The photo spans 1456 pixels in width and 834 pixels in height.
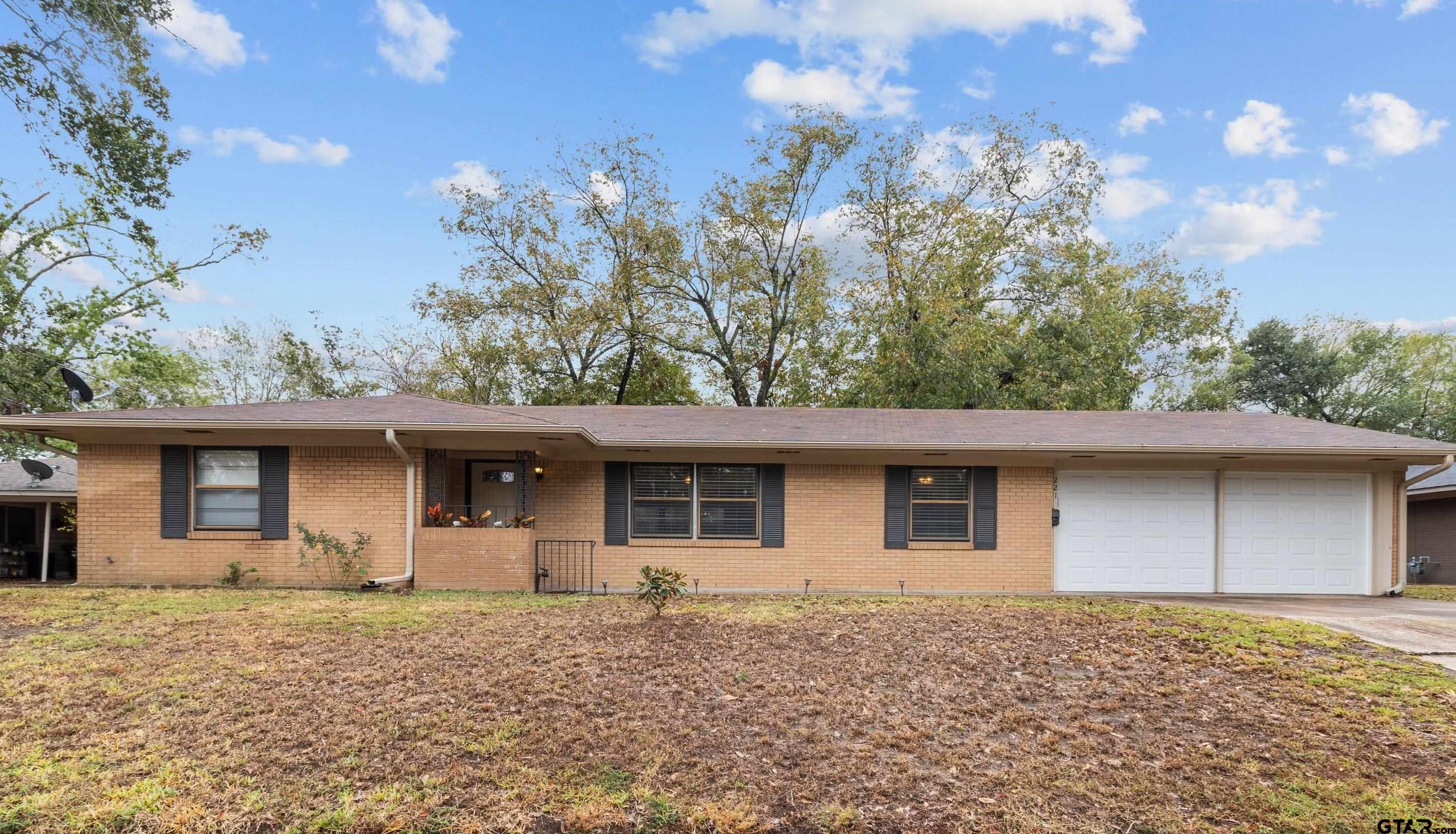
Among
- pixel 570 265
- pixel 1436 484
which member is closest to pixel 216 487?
pixel 570 265

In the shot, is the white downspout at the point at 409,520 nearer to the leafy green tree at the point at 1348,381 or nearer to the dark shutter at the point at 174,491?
the dark shutter at the point at 174,491

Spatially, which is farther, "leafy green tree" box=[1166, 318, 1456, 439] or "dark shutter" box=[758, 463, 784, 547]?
"leafy green tree" box=[1166, 318, 1456, 439]

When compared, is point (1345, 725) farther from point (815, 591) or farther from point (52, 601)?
point (52, 601)

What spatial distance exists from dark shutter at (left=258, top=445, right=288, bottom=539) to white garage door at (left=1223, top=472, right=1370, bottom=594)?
14.0m

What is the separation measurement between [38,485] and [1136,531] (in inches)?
784

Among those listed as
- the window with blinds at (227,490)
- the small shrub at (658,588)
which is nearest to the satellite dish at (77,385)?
the window with blinds at (227,490)

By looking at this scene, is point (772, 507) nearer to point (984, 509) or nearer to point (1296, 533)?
point (984, 509)

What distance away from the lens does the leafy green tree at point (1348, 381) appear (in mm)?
27078

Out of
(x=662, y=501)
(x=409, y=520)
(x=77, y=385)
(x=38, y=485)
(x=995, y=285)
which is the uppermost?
(x=995, y=285)

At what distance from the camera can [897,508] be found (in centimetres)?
1085

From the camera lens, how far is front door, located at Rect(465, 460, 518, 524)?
11641 millimetres

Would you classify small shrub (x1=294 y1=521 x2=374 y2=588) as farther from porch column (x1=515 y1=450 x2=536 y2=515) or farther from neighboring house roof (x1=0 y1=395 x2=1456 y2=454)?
porch column (x1=515 y1=450 x2=536 y2=515)

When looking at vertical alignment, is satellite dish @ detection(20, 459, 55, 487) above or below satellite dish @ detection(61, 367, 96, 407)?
below

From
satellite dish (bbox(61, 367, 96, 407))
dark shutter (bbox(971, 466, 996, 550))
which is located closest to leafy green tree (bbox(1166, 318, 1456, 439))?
dark shutter (bbox(971, 466, 996, 550))
